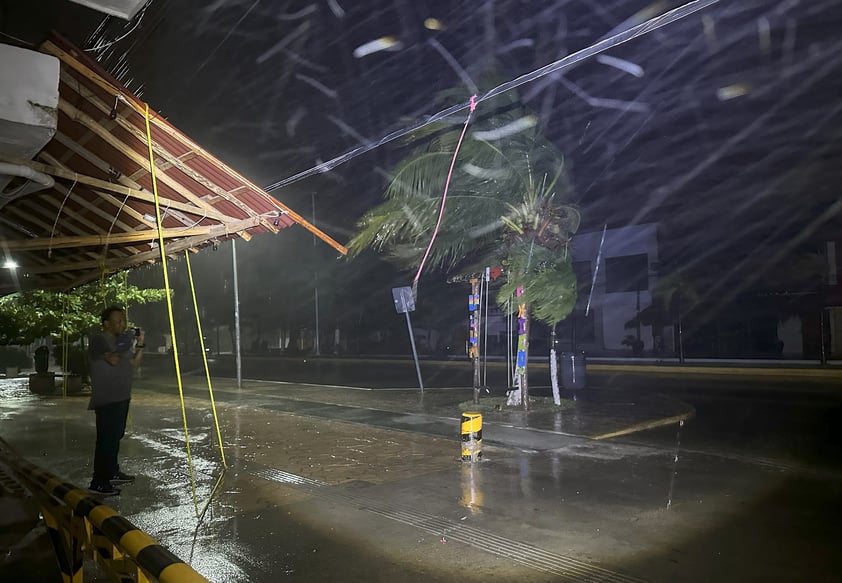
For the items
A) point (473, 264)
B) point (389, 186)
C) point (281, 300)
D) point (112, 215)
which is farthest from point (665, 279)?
point (281, 300)

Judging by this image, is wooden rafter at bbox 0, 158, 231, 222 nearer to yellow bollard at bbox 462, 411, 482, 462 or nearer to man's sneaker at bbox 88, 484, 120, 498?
man's sneaker at bbox 88, 484, 120, 498

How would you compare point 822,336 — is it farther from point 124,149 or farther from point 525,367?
point 124,149

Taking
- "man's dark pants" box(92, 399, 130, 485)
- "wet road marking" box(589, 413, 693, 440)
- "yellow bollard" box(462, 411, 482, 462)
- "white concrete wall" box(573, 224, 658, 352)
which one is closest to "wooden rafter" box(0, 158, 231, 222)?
"man's dark pants" box(92, 399, 130, 485)

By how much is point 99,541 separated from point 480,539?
3.09 metres

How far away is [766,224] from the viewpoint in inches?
1115

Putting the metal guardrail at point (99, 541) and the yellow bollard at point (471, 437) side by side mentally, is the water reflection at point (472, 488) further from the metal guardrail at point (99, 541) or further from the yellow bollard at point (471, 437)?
the metal guardrail at point (99, 541)

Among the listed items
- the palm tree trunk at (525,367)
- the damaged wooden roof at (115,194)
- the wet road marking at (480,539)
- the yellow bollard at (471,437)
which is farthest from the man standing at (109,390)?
the palm tree trunk at (525,367)

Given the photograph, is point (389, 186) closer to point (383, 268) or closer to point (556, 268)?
point (556, 268)

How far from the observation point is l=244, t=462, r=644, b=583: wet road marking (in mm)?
4461

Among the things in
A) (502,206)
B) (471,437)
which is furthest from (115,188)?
(502,206)

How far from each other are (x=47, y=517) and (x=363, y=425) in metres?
7.34

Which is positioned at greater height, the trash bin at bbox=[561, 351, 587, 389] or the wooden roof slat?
the wooden roof slat

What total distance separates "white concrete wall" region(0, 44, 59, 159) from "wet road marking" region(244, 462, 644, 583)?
4.40 meters

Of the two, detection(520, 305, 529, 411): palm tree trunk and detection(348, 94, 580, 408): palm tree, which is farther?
detection(520, 305, 529, 411): palm tree trunk
